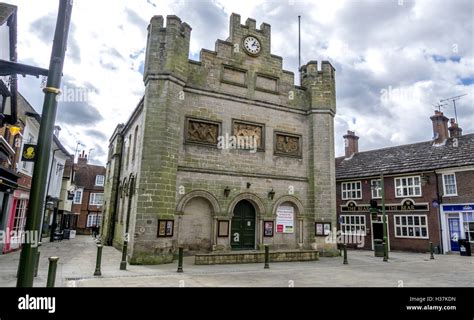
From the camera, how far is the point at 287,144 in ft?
58.7

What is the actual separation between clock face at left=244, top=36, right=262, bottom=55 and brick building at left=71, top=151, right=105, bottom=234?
30.4 metres

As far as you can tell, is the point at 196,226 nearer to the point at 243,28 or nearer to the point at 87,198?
the point at 243,28

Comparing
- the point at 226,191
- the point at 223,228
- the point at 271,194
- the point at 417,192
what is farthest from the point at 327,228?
the point at 417,192

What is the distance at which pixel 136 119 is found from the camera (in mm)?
18641

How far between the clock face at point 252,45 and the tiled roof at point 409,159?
517 inches

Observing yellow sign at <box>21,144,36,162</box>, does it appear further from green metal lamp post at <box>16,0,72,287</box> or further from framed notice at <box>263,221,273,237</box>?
framed notice at <box>263,221,273,237</box>

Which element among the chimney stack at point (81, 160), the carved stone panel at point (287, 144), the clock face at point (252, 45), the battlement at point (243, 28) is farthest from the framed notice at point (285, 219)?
the chimney stack at point (81, 160)

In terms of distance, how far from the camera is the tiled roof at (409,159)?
22.1m

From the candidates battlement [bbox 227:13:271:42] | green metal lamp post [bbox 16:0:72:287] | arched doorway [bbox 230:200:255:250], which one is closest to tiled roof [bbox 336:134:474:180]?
arched doorway [bbox 230:200:255:250]

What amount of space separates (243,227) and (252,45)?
10.3 metres

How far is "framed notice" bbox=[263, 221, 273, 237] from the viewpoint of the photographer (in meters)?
16.2
